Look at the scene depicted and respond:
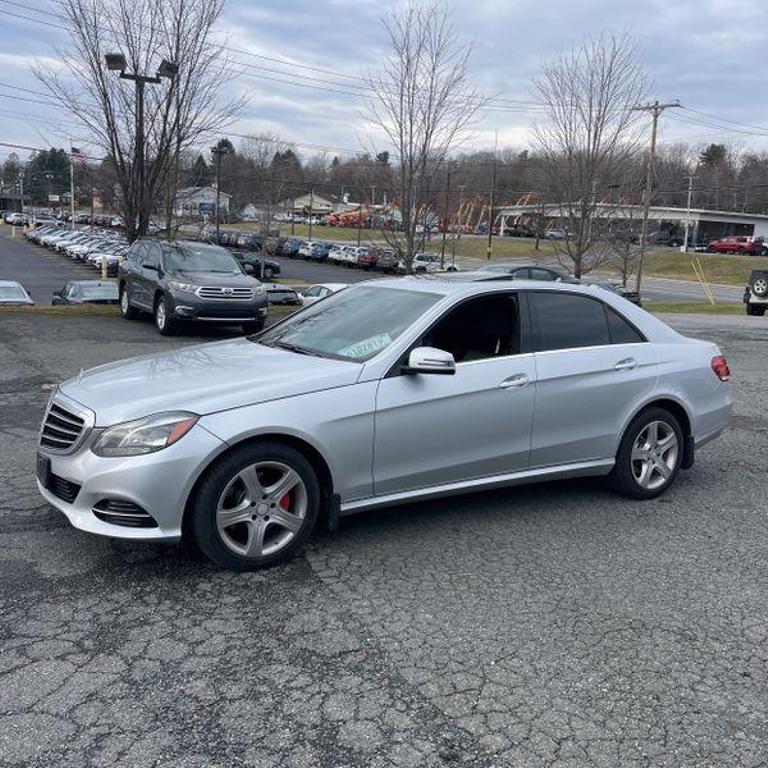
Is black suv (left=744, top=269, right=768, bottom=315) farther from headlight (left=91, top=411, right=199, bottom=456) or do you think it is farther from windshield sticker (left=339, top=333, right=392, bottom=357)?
headlight (left=91, top=411, right=199, bottom=456)

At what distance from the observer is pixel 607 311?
17.7 ft

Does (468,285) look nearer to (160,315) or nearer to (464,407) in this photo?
(464,407)

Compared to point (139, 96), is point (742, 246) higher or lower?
lower

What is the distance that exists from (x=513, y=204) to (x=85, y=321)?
255 ft

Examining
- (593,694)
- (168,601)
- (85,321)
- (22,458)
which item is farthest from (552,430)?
(85,321)

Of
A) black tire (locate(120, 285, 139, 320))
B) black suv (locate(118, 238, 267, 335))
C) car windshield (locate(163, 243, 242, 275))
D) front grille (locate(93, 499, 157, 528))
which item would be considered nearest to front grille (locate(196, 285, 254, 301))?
black suv (locate(118, 238, 267, 335))

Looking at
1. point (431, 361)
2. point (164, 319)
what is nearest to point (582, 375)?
point (431, 361)

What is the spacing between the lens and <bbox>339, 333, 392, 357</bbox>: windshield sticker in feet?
14.8

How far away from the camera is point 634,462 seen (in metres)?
5.34

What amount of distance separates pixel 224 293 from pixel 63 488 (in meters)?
9.39

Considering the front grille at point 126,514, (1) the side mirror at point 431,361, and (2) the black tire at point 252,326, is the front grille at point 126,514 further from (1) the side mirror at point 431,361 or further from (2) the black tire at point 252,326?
(2) the black tire at point 252,326

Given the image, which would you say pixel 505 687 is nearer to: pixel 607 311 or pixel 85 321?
pixel 607 311

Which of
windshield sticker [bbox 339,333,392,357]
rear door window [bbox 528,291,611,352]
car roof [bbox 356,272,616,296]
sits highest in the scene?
car roof [bbox 356,272,616,296]

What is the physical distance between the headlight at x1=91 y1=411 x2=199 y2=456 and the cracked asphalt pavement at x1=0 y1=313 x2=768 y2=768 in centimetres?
66
